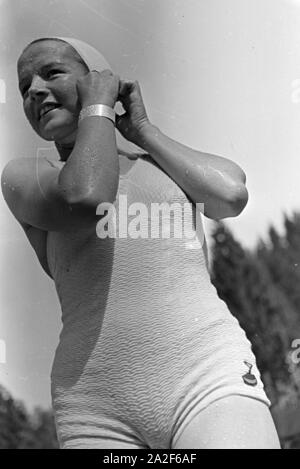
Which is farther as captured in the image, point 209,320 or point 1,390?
point 1,390

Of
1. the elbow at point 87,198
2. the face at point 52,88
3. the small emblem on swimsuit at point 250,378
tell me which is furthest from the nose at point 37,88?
the small emblem on swimsuit at point 250,378

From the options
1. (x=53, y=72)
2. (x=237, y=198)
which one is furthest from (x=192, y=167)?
(x=53, y=72)

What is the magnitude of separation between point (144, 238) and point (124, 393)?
13 centimetres

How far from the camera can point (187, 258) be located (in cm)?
66

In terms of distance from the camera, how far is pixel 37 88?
0.69 metres

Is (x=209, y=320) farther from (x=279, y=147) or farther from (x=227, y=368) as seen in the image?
(x=279, y=147)

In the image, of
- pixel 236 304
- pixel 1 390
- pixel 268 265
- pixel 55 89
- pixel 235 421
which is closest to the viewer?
pixel 235 421

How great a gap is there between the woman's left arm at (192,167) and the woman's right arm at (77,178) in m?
0.04

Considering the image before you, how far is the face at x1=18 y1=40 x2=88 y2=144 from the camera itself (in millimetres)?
688

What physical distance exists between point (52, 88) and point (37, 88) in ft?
0.05

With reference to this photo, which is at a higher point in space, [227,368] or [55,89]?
[55,89]

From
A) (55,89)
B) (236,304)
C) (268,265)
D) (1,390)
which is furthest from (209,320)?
(268,265)

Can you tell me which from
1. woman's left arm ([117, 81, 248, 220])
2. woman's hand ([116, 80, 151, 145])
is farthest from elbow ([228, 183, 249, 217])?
woman's hand ([116, 80, 151, 145])
